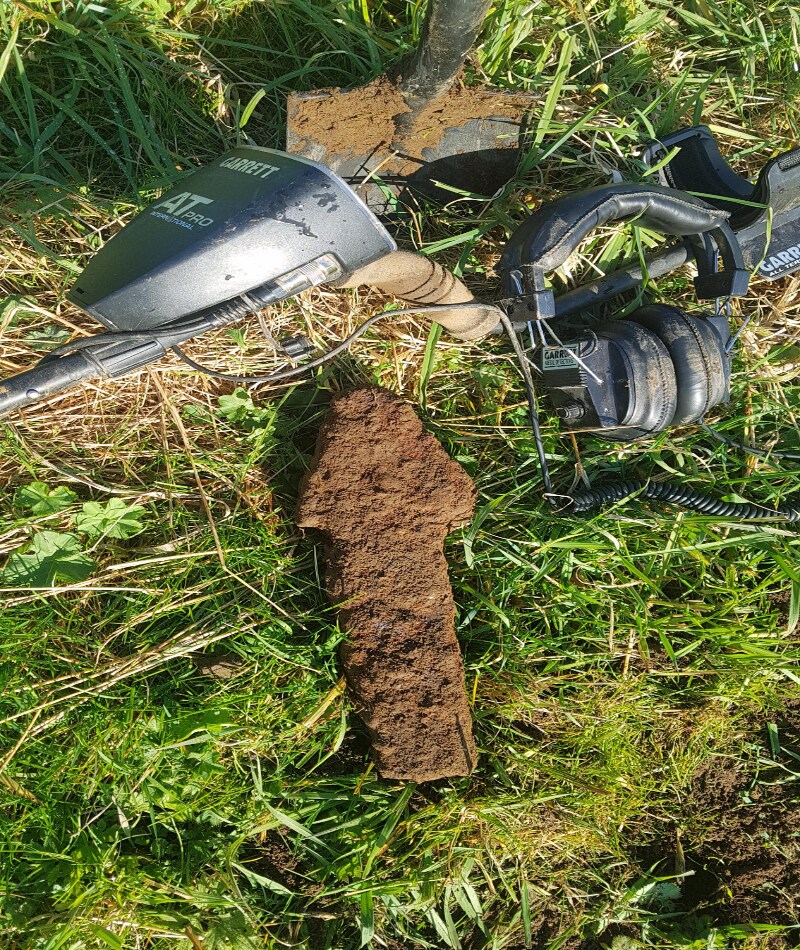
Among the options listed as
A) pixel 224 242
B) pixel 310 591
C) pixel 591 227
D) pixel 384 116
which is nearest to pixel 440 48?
pixel 384 116

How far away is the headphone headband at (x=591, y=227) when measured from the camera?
5.95 ft

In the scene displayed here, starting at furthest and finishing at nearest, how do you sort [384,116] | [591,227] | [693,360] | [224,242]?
[384,116] < [693,360] < [591,227] < [224,242]

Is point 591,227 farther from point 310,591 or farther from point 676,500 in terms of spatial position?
point 310,591

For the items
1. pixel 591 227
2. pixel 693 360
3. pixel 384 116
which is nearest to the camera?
pixel 591 227

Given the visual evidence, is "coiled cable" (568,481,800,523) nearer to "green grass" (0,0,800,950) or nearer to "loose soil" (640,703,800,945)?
"green grass" (0,0,800,950)

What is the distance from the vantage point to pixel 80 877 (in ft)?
5.87

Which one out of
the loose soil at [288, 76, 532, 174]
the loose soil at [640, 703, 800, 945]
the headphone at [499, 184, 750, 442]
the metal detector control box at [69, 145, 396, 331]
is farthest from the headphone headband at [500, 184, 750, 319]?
the loose soil at [640, 703, 800, 945]

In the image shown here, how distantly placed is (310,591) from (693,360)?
124 cm

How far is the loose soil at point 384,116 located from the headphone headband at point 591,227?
1.54 feet

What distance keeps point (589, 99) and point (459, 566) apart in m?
1.55

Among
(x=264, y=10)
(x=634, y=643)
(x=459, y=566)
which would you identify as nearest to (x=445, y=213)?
(x=264, y=10)

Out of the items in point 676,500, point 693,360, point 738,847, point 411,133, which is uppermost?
point 411,133

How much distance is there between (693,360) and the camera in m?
1.97

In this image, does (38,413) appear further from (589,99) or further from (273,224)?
(589,99)
